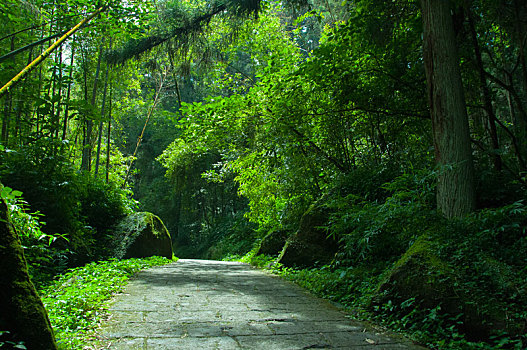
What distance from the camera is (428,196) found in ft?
14.8

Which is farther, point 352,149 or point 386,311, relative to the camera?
point 352,149

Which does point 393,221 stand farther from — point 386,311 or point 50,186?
point 50,186

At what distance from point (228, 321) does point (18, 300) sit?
5.66 feet

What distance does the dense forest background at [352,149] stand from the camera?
A: 3.15 m

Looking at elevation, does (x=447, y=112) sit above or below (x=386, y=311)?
above

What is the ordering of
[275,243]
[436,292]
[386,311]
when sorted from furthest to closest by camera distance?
1. [275,243]
2. [386,311]
3. [436,292]

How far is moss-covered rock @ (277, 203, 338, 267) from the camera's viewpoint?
20.5 feet

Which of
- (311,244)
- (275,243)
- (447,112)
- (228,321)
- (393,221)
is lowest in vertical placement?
(228,321)

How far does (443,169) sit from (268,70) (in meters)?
4.84

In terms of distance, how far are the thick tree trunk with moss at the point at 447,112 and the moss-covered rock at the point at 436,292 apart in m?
0.87

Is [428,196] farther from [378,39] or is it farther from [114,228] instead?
[114,228]

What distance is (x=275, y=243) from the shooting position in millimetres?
8680

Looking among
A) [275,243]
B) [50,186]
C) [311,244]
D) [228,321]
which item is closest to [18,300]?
[228,321]

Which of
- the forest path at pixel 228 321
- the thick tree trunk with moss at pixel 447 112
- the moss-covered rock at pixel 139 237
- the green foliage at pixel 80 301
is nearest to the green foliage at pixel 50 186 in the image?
the green foliage at pixel 80 301
